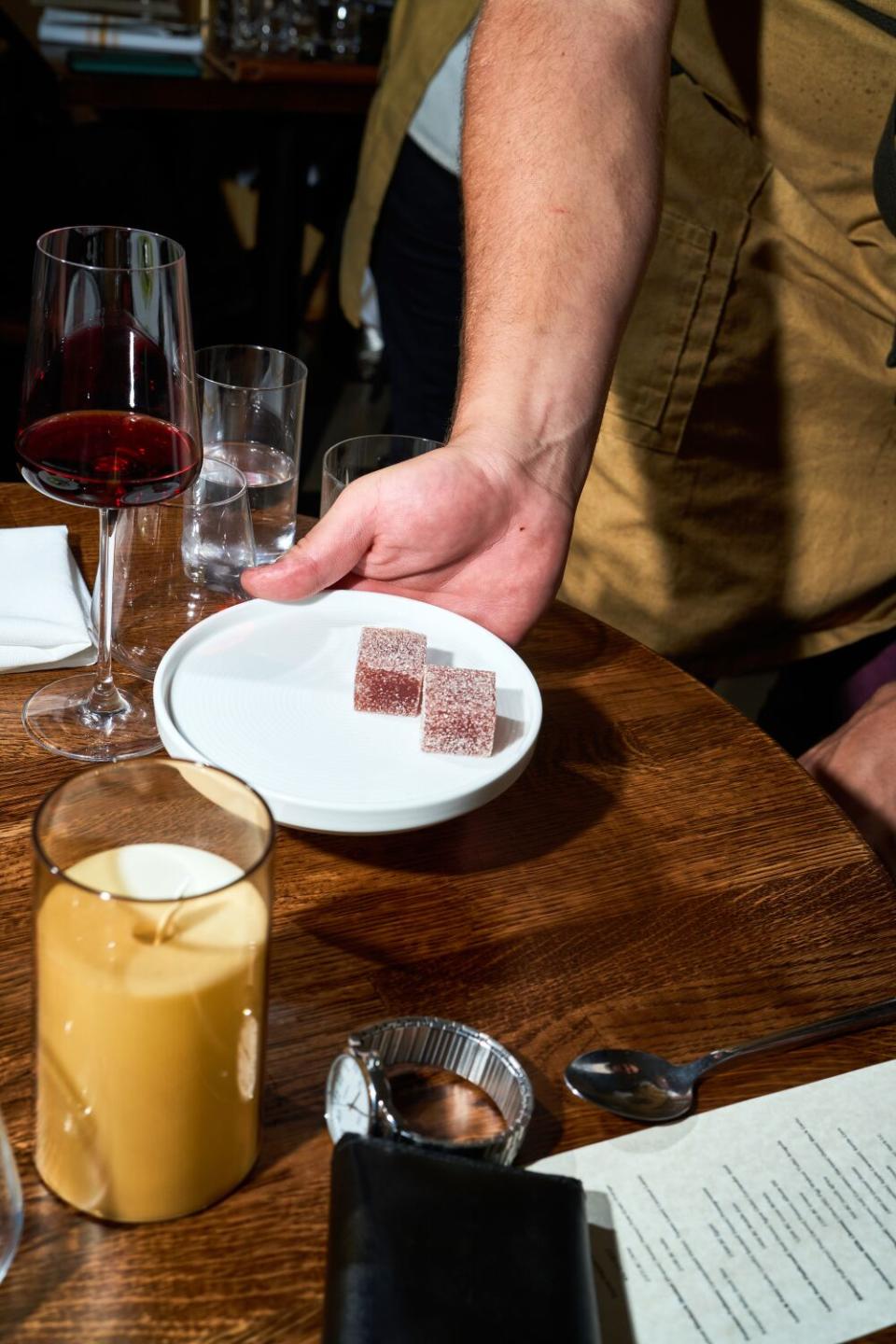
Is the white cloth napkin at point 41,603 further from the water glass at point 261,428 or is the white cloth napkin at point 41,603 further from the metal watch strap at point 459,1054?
the metal watch strap at point 459,1054

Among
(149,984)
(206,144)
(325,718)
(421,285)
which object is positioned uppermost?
(149,984)

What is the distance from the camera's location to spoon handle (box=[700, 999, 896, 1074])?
74cm

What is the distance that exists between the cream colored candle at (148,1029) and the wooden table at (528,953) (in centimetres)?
4

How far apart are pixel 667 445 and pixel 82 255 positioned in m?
0.95

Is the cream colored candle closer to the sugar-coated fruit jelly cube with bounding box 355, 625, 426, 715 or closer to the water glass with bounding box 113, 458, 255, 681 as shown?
the sugar-coated fruit jelly cube with bounding box 355, 625, 426, 715

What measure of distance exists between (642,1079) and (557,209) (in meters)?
0.95

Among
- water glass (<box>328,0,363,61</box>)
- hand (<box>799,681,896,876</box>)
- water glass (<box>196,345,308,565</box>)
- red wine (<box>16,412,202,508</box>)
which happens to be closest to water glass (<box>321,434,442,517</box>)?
water glass (<box>196,345,308,565</box>)

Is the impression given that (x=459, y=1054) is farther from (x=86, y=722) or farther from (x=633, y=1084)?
(x=86, y=722)

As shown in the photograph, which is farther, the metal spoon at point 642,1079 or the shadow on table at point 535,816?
the shadow on table at point 535,816

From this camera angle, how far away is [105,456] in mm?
874

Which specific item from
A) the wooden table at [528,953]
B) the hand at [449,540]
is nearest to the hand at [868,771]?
the wooden table at [528,953]

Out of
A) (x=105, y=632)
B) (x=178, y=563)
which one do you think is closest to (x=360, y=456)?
(x=178, y=563)

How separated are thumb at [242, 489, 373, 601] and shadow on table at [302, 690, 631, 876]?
0.69ft

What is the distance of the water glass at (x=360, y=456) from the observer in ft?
3.79
